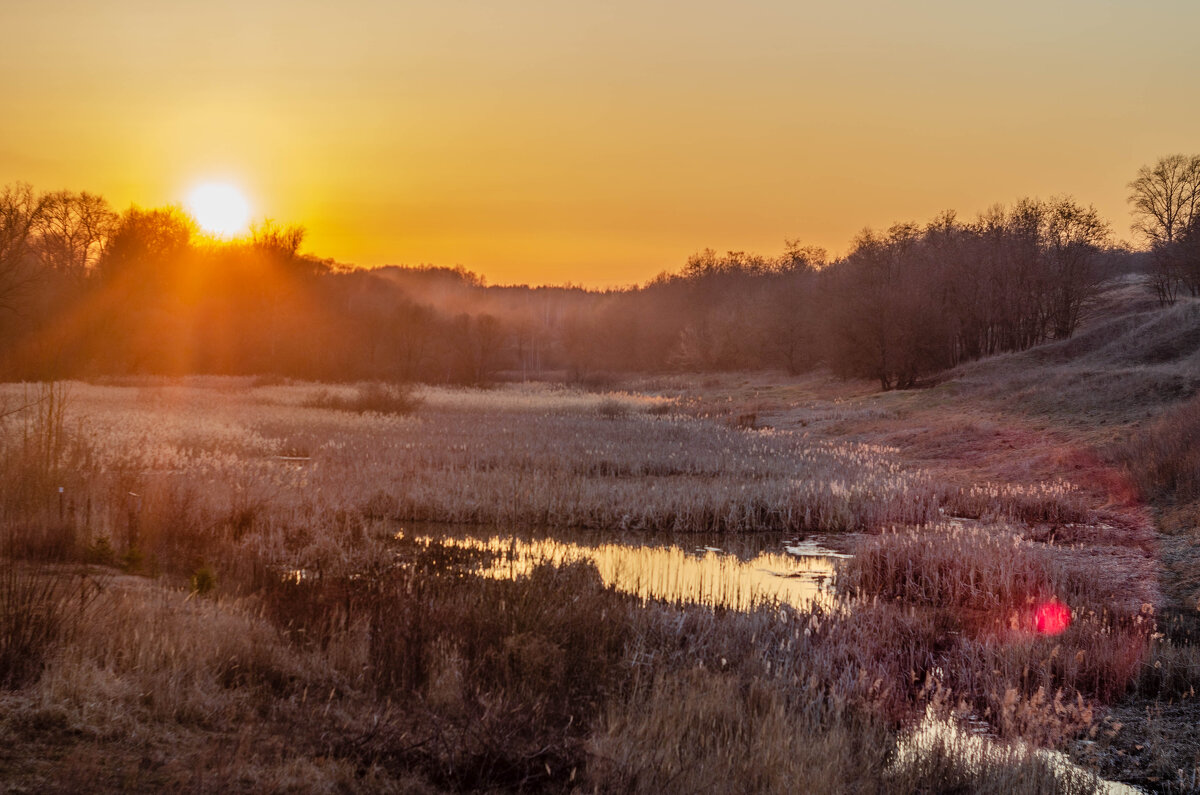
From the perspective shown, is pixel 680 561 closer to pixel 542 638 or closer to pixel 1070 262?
pixel 542 638

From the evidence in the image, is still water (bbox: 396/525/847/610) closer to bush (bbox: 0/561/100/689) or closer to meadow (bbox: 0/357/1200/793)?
meadow (bbox: 0/357/1200/793)

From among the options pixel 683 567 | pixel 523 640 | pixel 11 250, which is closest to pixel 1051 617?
pixel 683 567

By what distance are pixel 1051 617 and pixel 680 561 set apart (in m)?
5.50

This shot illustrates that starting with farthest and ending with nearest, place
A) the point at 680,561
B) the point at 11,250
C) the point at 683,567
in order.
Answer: the point at 11,250 → the point at 680,561 → the point at 683,567

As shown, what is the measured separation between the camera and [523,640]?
7.61 m

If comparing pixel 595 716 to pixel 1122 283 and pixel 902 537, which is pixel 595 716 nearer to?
pixel 902 537

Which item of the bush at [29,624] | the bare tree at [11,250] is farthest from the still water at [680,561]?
the bare tree at [11,250]

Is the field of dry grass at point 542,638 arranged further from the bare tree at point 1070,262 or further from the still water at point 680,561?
the bare tree at point 1070,262

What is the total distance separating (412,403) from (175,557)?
29.9m

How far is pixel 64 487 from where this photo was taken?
1183 centimetres

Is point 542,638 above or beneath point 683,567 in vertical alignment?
above

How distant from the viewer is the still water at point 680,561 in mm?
11352

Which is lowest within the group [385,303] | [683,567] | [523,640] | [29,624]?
[683,567]

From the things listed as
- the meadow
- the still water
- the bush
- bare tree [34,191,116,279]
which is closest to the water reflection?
the still water
